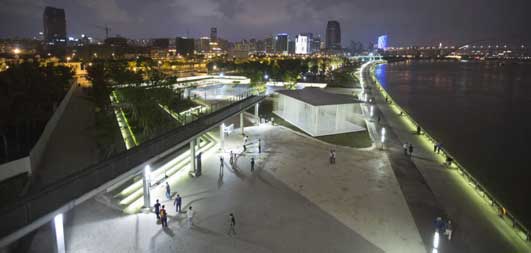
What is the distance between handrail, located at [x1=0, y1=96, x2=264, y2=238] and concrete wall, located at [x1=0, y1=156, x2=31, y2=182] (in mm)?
5420

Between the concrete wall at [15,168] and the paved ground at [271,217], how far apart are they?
12.6 ft

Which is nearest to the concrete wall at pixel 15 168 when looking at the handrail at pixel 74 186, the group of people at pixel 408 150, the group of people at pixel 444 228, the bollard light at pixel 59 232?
the handrail at pixel 74 186

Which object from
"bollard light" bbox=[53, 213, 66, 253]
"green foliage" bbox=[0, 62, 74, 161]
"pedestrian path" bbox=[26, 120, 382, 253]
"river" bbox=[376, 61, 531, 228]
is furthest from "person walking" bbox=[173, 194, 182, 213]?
"river" bbox=[376, 61, 531, 228]

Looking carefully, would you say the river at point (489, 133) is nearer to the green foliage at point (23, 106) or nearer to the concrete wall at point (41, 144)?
the concrete wall at point (41, 144)

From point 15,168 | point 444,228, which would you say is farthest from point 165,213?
point 444,228

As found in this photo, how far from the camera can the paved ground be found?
10.2 metres

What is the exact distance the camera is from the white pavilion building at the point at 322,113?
23.5 m

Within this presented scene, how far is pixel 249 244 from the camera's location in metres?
10.2

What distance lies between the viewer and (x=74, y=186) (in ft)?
29.5

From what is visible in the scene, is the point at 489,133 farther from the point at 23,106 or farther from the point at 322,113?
the point at 23,106

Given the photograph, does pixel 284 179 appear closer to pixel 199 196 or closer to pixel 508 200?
pixel 199 196

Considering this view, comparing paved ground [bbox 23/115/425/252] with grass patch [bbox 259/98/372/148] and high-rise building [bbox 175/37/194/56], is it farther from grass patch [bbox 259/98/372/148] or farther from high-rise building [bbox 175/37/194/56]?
high-rise building [bbox 175/37/194/56]

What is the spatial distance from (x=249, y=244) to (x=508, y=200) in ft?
50.2

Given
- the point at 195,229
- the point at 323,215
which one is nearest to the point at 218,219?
the point at 195,229
